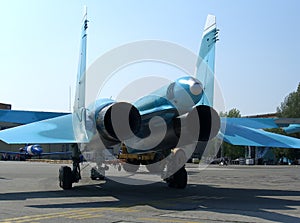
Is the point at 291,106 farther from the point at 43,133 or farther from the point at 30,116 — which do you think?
the point at 43,133

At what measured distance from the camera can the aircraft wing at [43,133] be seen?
48.3 feet

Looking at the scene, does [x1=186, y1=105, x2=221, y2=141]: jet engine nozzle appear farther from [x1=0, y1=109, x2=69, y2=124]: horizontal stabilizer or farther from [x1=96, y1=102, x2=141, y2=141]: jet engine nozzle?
[x1=0, y1=109, x2=69, y2=124]: horizontal stabilizer

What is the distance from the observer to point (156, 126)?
48.3 feet

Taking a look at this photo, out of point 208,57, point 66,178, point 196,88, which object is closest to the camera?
point 196,88

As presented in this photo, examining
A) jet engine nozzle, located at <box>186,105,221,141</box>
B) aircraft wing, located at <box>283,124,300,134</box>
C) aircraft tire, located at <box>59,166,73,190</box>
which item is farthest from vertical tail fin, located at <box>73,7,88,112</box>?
aircraft wing, located at <box>283,124,300,134</box>

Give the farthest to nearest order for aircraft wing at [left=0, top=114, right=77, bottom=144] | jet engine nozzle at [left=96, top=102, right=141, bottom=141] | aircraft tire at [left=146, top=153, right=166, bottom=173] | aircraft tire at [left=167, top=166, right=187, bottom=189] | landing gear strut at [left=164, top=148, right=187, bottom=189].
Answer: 1. aircraft tire at [left=146, top=153, right=166, bottom=173]
2. aircraft tire at [left=167, top=166, right=187, bottom=189]
3. landing gear strut at [left=164, top=148, right=187, bottom=189]
4. aircraft wing at [left=0, top=114, right=77, bottom=144]
5. jet engine nozzle at [left=96, top=102, right=141, bottom=141]

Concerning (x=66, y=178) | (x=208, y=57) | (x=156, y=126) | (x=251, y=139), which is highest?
(x=208, y=57)

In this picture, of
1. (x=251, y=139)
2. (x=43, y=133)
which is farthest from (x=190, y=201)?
(x=43, y=133)

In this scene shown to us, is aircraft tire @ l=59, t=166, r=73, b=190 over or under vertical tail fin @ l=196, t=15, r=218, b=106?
under

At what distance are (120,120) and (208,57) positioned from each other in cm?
536

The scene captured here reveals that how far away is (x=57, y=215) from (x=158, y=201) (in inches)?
160

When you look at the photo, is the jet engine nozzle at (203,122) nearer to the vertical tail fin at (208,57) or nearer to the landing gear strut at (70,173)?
the vertical tail fin at (208,57)

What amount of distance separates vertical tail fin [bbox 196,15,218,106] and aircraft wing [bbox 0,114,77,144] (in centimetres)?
523

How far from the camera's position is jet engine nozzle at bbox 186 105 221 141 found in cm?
1346
